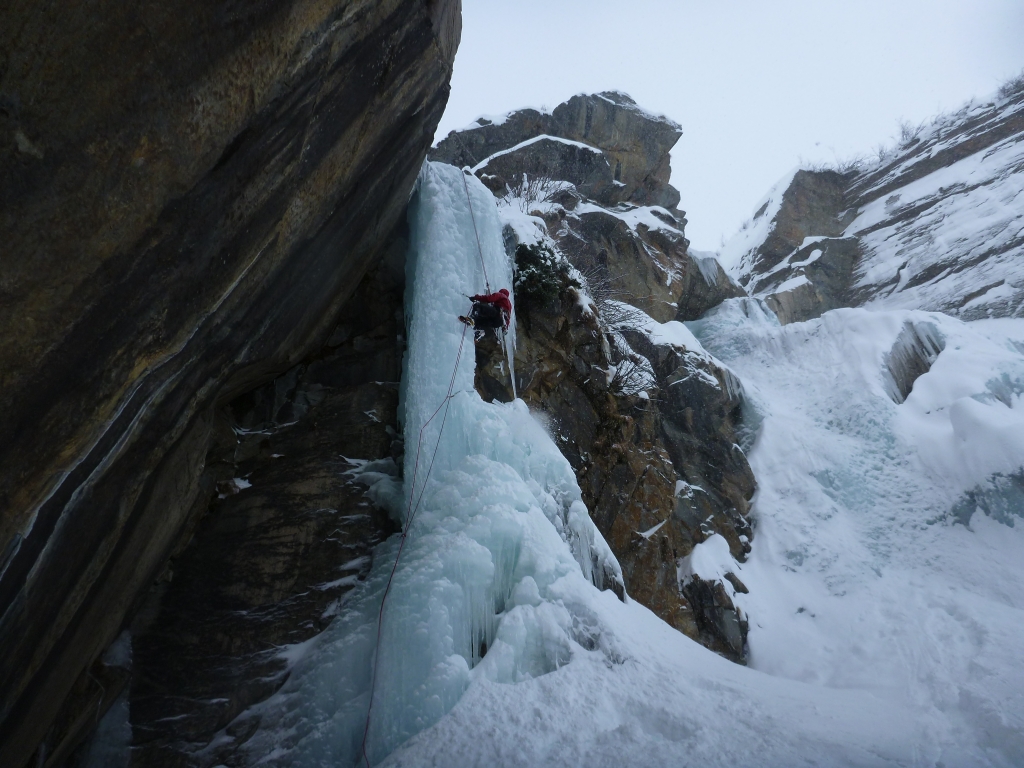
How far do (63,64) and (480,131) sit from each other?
17396 mm

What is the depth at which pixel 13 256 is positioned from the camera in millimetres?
2217

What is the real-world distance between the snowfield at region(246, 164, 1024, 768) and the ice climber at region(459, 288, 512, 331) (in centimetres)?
21

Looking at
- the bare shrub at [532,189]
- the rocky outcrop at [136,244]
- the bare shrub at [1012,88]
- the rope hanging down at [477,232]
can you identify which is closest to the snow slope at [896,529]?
the rope hanging down at [477,232]

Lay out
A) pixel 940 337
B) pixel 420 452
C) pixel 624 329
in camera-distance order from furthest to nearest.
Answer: pixel 940 337 < pixel 624 329 < pixel 420 452

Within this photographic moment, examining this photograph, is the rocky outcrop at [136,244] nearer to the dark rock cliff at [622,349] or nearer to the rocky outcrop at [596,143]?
the dark rock cliff at [622,349]

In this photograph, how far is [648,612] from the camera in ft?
21.5

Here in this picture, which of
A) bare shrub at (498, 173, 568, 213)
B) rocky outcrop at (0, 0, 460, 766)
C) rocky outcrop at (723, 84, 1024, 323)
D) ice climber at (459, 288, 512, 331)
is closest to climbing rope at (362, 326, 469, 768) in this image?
ice climber at (459, 288, 512, 331)

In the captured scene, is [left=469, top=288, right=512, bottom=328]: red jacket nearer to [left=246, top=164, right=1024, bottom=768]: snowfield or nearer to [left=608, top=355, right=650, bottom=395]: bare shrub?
[left=246, top=164, right=1024, bottom=768]: snowfield

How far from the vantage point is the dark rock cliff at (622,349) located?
8398mm

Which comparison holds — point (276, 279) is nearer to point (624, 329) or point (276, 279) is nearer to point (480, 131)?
point (624, 329)

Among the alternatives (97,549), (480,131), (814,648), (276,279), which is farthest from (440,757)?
(480,131)

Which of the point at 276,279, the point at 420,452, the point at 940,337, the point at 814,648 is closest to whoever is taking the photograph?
the point at 276,279

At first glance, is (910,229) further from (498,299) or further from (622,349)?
(498,299)

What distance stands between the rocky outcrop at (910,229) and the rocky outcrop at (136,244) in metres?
16.3
